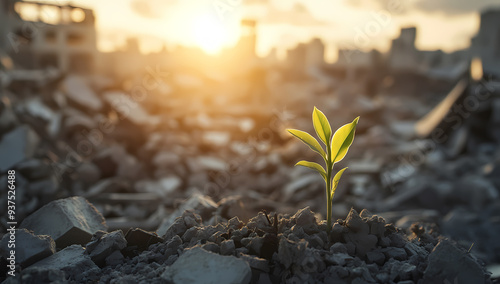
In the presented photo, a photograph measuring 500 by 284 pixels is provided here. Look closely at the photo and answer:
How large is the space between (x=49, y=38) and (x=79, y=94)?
10.4 m

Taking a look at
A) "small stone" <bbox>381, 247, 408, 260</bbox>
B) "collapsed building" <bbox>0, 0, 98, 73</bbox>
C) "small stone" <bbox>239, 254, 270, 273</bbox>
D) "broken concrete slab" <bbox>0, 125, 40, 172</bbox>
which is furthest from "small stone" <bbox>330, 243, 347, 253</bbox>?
"collapsed building" <bbox>0, 0, 98, 73</bbox>

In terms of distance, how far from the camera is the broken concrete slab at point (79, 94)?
453 inches

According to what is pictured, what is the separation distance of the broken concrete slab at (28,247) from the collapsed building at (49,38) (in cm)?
1893

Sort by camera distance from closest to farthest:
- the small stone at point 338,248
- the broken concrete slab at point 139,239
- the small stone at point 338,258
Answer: the small stone at point 338,258, the small stone at point 338,248, the broken concrete slab at point 139,239

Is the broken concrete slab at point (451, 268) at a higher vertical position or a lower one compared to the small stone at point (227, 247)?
lower

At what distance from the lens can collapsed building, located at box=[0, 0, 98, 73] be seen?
18.9 meters

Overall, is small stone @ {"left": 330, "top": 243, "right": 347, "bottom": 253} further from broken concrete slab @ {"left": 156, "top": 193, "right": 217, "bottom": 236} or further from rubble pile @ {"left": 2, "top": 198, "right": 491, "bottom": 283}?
broken concrete slab @ {"left": 156, "top": 193, "right": 217, "bottom": 236}

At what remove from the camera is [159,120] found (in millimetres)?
11555

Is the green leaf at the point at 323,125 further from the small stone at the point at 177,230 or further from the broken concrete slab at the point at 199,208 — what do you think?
the broken concrete slab at the point at 199,208

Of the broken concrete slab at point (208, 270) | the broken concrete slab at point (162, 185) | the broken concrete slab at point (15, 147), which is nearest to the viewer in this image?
the broken concrete slab at point (208, 270)

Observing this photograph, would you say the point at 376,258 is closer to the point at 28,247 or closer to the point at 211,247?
the point at 211,247

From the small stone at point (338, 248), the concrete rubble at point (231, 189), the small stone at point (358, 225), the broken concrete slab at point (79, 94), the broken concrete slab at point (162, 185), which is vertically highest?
the broken concrete slab at point (79, 94)

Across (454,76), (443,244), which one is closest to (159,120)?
(443,244)

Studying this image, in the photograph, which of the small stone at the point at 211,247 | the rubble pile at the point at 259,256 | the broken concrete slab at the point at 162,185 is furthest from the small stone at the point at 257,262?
the broken concrete slab at the point at 162,185
